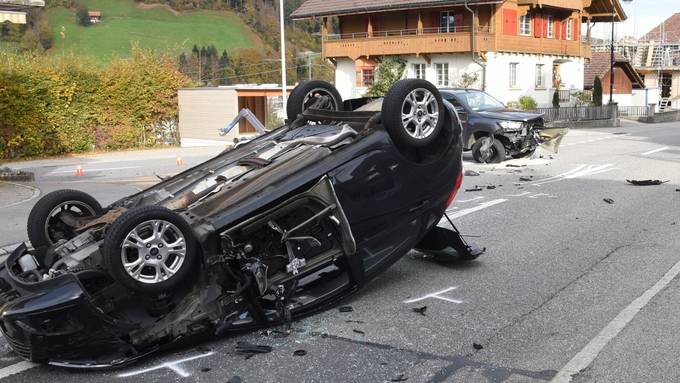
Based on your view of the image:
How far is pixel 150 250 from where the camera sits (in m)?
4.56

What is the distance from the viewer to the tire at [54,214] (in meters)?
5.56

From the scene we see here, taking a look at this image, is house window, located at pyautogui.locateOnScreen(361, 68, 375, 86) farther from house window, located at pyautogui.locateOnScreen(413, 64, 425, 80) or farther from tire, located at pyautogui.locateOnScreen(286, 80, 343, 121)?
tire, located at pyautogui.locateOnScreen(286, 80, 343, 121)

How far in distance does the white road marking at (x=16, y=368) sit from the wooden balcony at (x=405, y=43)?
3803 centimetres

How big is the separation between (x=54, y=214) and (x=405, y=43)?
3880 centimetres

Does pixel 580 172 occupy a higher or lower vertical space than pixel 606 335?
higher

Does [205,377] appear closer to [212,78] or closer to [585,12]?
[585,12]

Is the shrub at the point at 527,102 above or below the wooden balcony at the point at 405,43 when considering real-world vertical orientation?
below

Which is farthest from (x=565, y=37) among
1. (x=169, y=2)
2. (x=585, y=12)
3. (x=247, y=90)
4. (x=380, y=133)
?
(x=169, y=2)

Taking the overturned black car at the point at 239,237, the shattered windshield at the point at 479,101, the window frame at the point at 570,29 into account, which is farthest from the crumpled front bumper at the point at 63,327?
the window frame at the point at 570,29

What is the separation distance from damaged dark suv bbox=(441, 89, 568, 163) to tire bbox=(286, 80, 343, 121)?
9.61m

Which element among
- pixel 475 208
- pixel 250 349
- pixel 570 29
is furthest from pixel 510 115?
pixel 570 29

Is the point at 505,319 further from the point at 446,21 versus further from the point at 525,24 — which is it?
the point at 525,24

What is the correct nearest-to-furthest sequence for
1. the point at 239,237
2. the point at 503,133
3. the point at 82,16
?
the point at 239,237 < the point at 503,133 < the point at 82,16

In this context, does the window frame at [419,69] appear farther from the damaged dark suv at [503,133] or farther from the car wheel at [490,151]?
the car wheel at [490,151]
